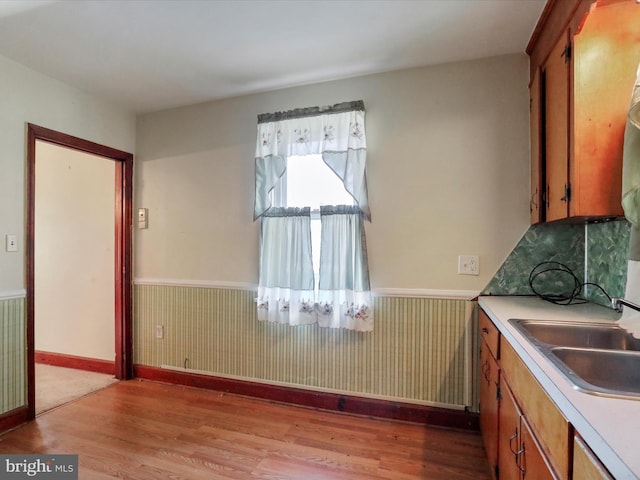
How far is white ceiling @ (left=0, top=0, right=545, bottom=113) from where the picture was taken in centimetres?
165

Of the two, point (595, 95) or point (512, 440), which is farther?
point (595, 95)

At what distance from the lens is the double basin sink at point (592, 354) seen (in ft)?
3.09

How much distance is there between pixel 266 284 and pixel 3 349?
1.74m

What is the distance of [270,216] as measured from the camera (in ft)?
8.09

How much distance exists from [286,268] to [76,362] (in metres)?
2.45

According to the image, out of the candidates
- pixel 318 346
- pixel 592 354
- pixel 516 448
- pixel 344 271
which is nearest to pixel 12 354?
pixel 318 346

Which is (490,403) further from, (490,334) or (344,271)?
(344,271)

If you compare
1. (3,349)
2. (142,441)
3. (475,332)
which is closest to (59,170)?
(3,349)

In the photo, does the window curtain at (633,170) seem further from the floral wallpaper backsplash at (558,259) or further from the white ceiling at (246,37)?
the white ceiling at (246,37)

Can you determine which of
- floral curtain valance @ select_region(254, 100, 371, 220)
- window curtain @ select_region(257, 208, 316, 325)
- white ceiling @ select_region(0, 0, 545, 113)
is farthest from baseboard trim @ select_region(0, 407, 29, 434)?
white ceiling @ select_region(0, 0, 545, 113)

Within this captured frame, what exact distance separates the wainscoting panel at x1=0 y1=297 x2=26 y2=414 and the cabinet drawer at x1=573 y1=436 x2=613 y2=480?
298cm

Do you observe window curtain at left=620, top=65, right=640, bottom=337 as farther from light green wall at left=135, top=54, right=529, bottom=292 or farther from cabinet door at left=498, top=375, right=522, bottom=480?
light green wall at left=135, top=54, right=529, bottom=292

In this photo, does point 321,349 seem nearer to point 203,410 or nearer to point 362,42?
point 203,410

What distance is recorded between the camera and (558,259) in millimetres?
2006
